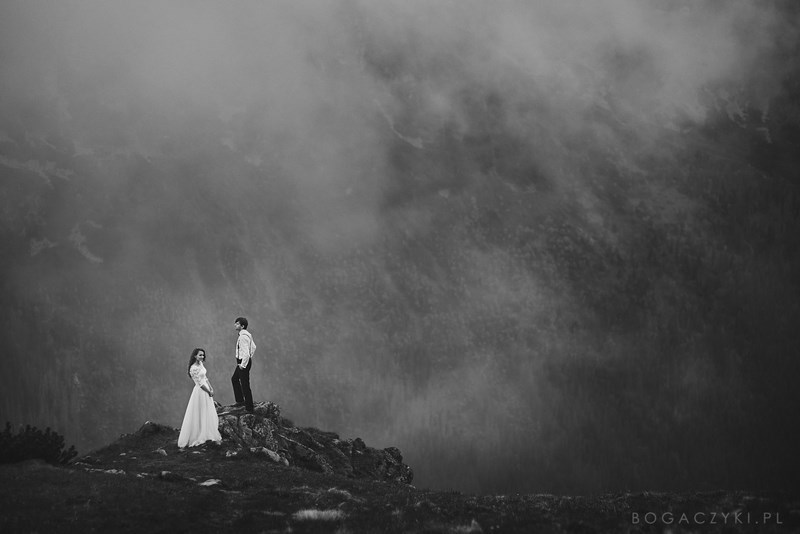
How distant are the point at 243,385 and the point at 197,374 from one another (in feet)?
17.5

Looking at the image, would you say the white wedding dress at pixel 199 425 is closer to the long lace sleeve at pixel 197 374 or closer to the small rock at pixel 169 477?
the long lace sleeve at pixel 197 374

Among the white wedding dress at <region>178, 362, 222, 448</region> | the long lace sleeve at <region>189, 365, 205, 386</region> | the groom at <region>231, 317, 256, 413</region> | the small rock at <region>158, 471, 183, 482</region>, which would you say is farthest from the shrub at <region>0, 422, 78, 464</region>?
the groom at <region>231, 317, 256, 413</region>

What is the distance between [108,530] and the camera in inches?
705

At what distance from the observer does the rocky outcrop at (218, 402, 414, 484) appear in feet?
121

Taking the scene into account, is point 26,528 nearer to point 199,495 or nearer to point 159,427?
point 199,495

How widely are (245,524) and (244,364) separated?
56.5 feet

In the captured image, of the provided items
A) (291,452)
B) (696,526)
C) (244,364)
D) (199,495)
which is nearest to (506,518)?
(696,526)

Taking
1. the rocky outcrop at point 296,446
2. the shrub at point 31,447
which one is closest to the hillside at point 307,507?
the shrub at point 31,447

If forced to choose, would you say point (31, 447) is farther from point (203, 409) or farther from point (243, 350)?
point (243, 350)

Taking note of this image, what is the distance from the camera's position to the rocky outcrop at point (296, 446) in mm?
37000

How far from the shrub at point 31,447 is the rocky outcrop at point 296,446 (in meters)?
8.07

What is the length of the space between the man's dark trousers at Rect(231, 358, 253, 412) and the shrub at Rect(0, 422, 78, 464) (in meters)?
9.01

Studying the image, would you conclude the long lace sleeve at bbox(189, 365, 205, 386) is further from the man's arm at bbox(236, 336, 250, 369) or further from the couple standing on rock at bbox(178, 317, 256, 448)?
the man's arm at bbox(236, 336, 250, 369)

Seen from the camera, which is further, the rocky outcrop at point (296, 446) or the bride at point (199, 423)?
the rocky outcrop at point (296, 446)
